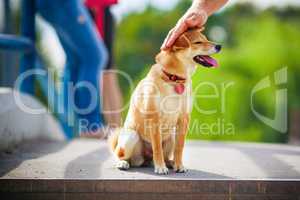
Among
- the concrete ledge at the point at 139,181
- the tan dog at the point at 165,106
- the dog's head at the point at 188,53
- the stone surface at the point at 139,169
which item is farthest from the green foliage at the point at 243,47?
the dog's head at the point at 188,53

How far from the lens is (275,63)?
3152 centimetres

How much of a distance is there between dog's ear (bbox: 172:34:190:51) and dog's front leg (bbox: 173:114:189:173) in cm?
47

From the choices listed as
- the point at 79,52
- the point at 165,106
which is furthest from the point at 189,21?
the point at 79,52

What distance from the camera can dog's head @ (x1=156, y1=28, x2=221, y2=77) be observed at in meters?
3.72

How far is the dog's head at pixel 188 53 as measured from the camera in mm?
3719

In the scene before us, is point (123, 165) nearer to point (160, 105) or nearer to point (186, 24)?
point (160, 105)

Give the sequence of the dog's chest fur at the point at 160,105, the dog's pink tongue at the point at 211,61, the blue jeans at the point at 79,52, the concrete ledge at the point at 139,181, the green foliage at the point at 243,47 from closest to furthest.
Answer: the concrete ledge at the point at 139,181
the dog's pink tongue at the point at 211,61
the dog's chest fur at the point at 160,105
the blue jeans at the point at 79,52
the green foliage at the point at 243,47

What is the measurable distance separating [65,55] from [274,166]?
3.04m

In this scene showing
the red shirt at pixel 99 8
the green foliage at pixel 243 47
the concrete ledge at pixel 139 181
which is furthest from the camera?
the green foliage at pixel 243 47

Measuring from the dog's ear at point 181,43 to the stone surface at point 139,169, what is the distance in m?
0.81

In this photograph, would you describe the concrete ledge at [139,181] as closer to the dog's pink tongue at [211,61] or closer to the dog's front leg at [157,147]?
the dog's front leg at [157,147]

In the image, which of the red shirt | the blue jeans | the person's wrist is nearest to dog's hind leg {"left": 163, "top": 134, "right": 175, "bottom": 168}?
the person's wrist

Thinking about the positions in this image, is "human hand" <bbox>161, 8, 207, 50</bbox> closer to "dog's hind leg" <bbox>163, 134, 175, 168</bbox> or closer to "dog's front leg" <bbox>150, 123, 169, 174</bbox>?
"dog's front leg" <bbox>150, 123, 169, 174</bbox>

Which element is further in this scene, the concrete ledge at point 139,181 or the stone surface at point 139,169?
the stone surface at point 139,169
